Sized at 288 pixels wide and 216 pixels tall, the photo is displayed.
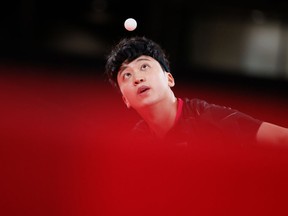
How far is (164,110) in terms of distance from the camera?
1302mm

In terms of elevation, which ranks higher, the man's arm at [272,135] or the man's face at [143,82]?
the man's face at [143,82]

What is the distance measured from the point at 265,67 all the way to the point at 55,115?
1.29 m

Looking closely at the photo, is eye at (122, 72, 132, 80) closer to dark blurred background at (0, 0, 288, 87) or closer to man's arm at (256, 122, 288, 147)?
man's arm at (256, 122, 288, 147)

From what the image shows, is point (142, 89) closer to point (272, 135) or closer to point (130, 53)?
point (130, 53)

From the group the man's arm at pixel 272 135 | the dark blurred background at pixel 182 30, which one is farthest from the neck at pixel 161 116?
the dark blurred background at pixel 182 30

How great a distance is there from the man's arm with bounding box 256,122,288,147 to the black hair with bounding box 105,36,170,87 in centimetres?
29

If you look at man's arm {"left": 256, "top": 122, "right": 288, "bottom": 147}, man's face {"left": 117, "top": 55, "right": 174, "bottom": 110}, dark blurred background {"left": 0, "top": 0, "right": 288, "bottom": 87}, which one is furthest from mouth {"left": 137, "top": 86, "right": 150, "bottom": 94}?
dark blurred background {"left": 0, "top": 0, "right": 288, "bottom": 87}

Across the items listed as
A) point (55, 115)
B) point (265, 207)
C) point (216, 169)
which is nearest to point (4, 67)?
point (55, 115)

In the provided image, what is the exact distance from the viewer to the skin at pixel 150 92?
128 centimetres

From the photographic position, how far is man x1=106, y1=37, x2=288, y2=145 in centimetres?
129

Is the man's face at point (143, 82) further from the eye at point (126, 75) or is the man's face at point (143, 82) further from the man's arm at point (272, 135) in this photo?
the man's arm at point (272, 135)

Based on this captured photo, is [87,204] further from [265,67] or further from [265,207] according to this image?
[265,67]

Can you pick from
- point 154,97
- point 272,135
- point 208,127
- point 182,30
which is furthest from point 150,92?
point 182,30

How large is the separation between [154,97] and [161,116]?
5 centimetres
